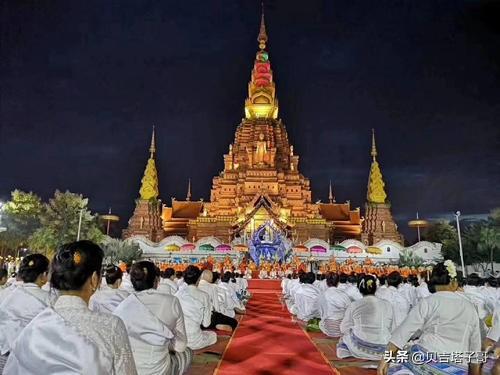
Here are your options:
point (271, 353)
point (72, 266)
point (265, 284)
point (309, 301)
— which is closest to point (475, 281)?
point (309, 301)

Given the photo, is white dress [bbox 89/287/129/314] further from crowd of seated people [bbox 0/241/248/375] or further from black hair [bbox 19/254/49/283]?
black hair [bbox 19/254/49/283]

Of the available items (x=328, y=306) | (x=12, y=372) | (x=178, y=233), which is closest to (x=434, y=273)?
(x=12, y=372)

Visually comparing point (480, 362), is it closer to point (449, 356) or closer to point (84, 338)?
point (449, 356)

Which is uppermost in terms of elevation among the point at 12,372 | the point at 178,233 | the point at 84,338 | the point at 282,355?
the point at 178,233

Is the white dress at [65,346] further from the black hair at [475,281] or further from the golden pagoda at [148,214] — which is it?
the golden pagoda at [148,214]

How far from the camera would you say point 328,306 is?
6.95 metres

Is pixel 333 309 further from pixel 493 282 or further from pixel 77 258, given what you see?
pixel 77 258

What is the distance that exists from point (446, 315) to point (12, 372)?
3.18 metres

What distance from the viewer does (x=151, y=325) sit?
3.08m

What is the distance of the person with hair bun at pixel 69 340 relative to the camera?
153 centimetres

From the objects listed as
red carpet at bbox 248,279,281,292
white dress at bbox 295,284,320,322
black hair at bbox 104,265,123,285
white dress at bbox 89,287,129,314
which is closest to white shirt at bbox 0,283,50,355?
white dress at bbox 89,287,129,314

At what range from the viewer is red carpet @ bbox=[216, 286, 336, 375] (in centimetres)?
467

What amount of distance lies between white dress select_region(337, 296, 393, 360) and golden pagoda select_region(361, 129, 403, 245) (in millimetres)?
32997

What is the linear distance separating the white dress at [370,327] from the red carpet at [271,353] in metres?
0.55
